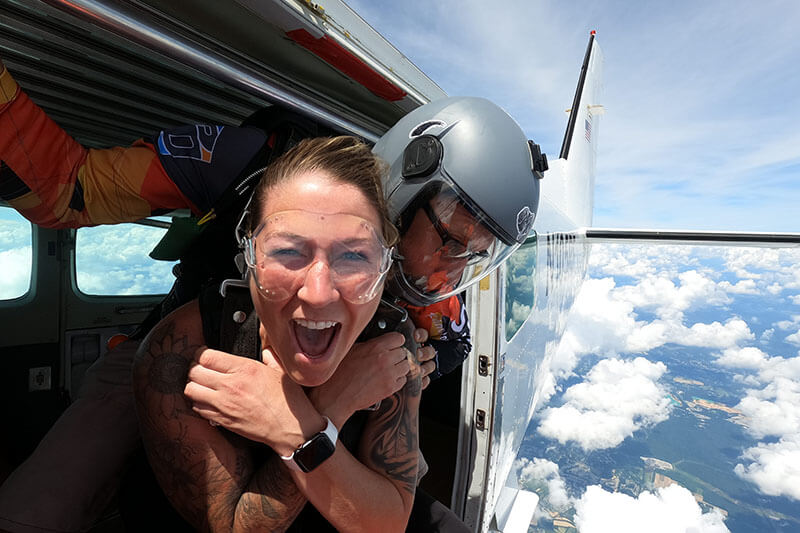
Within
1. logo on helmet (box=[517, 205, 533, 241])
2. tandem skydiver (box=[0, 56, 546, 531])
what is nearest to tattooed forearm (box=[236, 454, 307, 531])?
tandem skydiver (box=[0, 56, 546, 531])

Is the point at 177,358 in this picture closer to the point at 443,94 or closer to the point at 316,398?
the point at 316,398

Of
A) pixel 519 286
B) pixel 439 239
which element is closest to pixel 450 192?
pixel 439 239

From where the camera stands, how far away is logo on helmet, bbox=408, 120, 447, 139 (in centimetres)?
157

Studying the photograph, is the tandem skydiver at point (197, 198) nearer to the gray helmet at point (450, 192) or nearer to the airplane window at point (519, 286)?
the gray helmet at point (450, 192)

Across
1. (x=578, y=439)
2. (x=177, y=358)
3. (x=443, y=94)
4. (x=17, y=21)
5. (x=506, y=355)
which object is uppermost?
(x=443, y=94)

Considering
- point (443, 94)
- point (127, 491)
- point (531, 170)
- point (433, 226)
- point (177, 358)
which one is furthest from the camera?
point (443, 94)

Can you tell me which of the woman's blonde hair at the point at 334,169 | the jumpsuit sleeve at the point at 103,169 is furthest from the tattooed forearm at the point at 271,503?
the jumpsuit sleeve at the point at 103,169

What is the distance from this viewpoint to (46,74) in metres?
1.54

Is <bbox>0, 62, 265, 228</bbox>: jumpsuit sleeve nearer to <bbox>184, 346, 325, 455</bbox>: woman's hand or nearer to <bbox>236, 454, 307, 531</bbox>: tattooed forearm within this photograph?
<bbox>184, 346, 325, 455</bbox>: woman's hand

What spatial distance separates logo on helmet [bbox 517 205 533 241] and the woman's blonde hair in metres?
0.67

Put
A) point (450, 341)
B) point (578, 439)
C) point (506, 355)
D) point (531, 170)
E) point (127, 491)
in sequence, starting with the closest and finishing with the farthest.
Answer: point (127, 491) < point (531, 170) < point (450, 341) < point (506, 355) < point (578, 439)

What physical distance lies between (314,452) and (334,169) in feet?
2.64

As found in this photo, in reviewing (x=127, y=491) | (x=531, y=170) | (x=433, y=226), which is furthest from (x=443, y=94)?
(x=127, y=491)

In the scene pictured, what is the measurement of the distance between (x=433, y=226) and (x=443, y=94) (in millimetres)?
795
